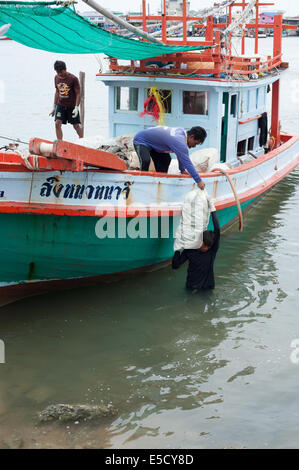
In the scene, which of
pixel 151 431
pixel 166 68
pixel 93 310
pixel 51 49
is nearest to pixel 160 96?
pixel 166 68

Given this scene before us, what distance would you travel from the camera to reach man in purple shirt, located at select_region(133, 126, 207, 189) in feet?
25.0

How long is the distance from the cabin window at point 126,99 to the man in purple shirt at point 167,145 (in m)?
2.22

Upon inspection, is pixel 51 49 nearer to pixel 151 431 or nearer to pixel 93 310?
pixel 93 310

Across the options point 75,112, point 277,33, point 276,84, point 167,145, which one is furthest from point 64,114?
point 276,84

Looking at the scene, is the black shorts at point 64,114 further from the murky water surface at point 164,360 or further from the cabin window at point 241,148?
the cabin window at point 241,148

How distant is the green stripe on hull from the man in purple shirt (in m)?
0.81

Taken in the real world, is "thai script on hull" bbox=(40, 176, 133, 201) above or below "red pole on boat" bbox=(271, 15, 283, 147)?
below

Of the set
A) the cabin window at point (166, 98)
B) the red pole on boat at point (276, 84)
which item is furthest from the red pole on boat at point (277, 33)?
the cabin window at point (166, 98)

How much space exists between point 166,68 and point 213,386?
223 inches

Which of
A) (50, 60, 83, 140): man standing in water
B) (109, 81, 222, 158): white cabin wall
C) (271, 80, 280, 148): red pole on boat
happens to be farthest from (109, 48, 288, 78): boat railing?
(271, 80, 280, 148): red pole on boat

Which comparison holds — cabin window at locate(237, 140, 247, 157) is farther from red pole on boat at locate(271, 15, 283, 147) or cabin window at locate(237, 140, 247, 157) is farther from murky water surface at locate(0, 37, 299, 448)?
murky water surface at locate(0, 37, 299, 448)

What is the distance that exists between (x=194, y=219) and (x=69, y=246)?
5.39ft

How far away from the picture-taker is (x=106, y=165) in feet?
23.5

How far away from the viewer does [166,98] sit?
32.8ft
